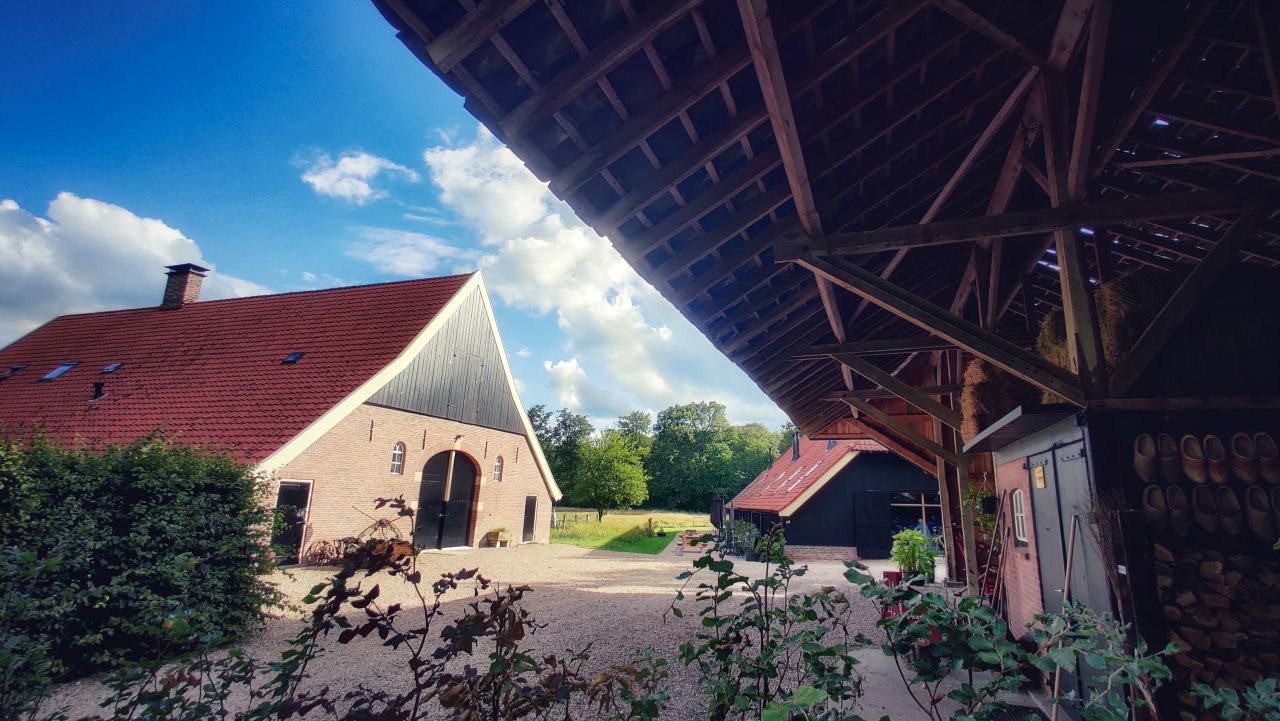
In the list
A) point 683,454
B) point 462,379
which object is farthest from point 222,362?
point 683,454

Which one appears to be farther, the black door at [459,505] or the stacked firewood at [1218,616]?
the black door at [459,505]

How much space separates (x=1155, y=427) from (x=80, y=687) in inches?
343

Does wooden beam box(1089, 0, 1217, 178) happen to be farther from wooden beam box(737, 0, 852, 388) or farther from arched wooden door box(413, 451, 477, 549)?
arched wooden door box(413, 451, 477, 549)

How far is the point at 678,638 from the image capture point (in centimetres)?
704

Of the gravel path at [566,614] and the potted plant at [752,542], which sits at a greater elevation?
the potted plant at [752,542]

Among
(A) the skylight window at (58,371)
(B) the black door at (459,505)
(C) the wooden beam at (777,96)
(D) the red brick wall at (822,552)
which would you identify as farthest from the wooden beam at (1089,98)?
(A) the skylight window at (58,371)

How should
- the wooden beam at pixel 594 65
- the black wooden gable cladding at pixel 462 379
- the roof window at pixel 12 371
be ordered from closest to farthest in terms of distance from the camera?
the wooden beam at pixel 594 65 → the black wooden gable cladding at pixel 462 379 → the roof window at pixel 12 371

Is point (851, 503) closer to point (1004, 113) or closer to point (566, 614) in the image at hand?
point (566, 614)

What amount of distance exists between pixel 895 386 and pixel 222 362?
15.1m

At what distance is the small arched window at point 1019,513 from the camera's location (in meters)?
5.69

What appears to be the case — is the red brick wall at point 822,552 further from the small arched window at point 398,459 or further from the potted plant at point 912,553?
the small arched window at point 398,459

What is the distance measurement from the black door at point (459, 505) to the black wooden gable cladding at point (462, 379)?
51.8 inches

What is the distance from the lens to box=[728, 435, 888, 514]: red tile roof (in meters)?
18.6

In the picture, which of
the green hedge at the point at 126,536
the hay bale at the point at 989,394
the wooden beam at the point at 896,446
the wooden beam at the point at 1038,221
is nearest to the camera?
the wooden beam at the point at 1038,221
